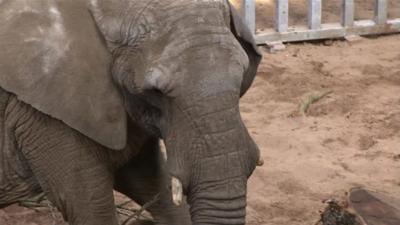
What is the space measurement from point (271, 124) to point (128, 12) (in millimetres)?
3368

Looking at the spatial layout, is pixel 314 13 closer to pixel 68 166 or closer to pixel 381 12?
pixel 381 12

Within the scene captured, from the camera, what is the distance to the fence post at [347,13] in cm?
867

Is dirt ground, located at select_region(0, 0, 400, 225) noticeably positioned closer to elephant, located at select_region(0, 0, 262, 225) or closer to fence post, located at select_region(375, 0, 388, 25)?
fence post, located at select_region(375, 0, 388, 25)

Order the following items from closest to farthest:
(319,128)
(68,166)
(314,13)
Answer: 1. (68,166)
2. (319,128)
3. (314,13)

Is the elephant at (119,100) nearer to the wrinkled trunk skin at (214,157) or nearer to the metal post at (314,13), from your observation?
the wrinkled trunk skin at (214,157)

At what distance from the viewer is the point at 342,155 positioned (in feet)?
20.7

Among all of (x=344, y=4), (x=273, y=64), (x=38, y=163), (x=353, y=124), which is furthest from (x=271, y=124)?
(x=38, y=163)

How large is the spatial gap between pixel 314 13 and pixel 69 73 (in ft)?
17.0

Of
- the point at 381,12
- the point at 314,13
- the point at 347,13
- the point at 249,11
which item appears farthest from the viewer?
the point at 381,12

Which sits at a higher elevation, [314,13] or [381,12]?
[314,13]

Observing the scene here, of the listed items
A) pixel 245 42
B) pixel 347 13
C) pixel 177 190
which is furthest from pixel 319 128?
pixel 177 190

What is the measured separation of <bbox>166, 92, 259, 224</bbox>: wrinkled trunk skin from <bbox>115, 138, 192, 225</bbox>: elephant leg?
0.98 meters

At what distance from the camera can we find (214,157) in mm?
Answer: 3365

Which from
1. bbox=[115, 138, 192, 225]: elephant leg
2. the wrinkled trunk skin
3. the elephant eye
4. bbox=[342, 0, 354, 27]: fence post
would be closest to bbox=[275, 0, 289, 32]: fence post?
bbox=[342, 0, 354, 27]: fence post
